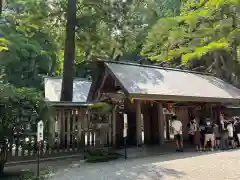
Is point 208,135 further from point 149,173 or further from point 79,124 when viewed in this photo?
point 79,124

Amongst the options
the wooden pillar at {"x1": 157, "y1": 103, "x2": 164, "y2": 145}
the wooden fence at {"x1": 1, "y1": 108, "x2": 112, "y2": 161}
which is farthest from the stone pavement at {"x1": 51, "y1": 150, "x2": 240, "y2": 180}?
the wooden pillar at {"x1": 157, "y1": 103, "x2": 164, "y2": 145}

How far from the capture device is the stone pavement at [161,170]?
21.9 ft

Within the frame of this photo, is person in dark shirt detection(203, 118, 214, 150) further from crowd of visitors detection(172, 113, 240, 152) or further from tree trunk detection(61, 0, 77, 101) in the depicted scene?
tree trunk detection(61, 0, 77, 101)

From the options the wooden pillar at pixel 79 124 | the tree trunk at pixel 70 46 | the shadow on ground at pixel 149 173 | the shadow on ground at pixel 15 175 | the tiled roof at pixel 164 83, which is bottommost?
the shadow on ground at pixel 15 175

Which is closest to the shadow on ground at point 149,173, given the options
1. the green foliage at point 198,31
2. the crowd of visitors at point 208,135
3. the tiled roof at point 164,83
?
the tiled roof at point 164,83

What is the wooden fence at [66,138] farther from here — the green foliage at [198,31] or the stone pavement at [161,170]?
the green foliage at [198,31]

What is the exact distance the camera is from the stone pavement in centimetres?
667

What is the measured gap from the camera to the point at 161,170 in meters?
7.44

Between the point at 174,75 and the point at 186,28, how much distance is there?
6.43m

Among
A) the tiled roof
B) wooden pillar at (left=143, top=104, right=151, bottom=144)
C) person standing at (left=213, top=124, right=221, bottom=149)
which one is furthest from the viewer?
wooden pillar at (left=143, top=104, right=151, bottom=144)

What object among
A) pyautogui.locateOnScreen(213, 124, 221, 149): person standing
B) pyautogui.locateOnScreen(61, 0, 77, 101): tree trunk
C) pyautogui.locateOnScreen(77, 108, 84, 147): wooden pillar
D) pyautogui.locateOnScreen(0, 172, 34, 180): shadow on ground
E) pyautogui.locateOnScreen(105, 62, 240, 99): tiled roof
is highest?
pyautogui.locateOnScreen(61, 0, 77, 101): tree trunk

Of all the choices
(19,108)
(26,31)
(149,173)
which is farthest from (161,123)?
(26,31)

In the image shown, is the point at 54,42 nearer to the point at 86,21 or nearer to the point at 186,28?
the point at 86,21

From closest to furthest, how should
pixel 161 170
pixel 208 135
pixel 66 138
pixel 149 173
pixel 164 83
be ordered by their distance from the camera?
pixel 149 173, pixel 161 170, pixel 66 138, pixel 208 135, pixel 164 83
